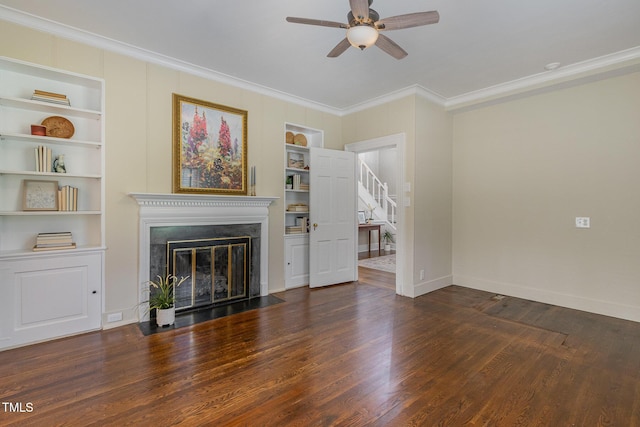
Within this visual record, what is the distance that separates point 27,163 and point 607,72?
597cm

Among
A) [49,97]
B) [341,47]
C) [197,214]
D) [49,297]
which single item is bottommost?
[49,297]

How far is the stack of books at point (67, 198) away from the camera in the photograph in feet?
9.60

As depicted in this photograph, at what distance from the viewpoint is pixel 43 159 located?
286 cm

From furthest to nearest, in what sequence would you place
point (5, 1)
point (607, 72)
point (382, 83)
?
point (382, 83)
point (607, 72)
point (5, 1)

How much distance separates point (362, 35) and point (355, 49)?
107 cm

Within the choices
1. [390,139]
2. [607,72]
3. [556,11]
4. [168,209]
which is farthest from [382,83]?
[168,209]

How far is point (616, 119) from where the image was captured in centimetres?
354

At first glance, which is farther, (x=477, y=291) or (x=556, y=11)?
(x=477, y=291)

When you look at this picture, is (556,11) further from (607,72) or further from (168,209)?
(168,209)

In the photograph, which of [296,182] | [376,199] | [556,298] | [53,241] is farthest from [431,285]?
[376,199]

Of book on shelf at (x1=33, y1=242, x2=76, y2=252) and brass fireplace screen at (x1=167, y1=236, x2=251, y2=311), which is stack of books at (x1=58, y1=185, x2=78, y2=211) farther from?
brass fireplace screen at (x1=167, y1=236, x2=251, y2=311)

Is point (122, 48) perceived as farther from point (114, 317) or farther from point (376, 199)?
point (376, 199)

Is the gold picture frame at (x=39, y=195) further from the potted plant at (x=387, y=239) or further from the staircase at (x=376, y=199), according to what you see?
the potted plant at (x=387, y=239)

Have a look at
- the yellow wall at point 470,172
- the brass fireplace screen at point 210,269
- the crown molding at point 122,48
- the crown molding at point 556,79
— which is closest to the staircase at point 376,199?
the yellow wall at point 470,172
